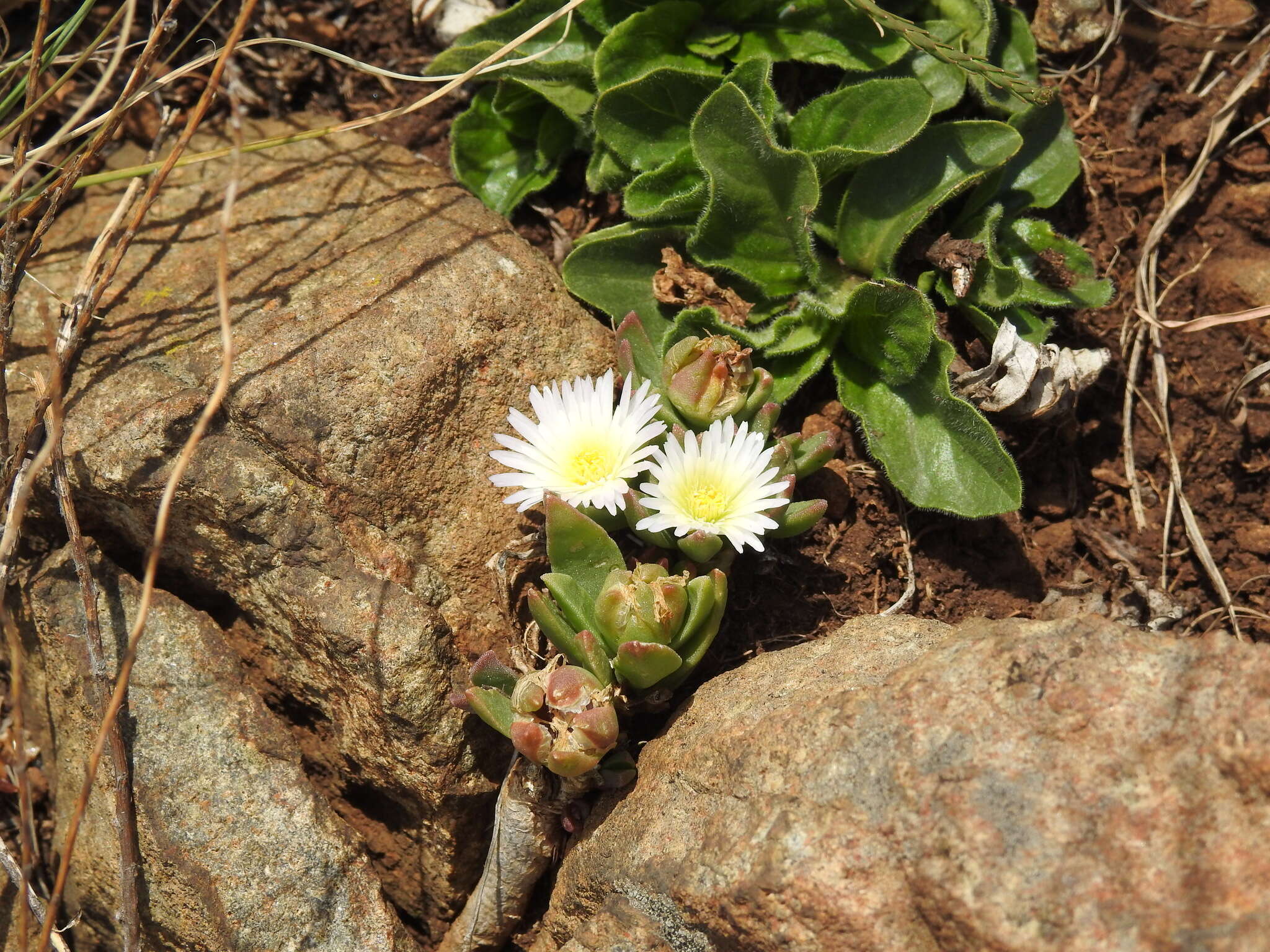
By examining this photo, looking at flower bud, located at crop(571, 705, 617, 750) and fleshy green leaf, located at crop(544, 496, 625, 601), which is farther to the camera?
fleshy green leaf, located at crop(544, 496, 625, 601)

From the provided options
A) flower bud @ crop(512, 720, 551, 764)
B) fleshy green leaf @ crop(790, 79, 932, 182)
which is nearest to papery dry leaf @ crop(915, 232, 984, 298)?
fleshy green leaf @ crop(790, 79, 932, 182)

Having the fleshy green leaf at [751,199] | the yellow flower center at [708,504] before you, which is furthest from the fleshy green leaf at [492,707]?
the fleshy green leaf at [751,199]

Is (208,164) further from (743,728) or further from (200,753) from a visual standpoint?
(743,728)

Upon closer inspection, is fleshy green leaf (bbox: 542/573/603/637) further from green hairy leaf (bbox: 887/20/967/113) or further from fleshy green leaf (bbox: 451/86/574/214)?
green hairy leaf (bbox: 887/20/967/113)

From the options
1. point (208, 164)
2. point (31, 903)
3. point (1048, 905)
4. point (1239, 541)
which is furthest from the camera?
point (208, 164)

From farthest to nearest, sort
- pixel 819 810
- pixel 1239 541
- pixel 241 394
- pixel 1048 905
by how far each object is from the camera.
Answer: pixel 1239 541 < pixel 241 394 < pixel 819 810 < pixel 1048 905

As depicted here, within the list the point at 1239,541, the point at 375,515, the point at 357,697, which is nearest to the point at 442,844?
the point at 357,697

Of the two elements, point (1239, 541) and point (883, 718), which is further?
point (1239, 541)

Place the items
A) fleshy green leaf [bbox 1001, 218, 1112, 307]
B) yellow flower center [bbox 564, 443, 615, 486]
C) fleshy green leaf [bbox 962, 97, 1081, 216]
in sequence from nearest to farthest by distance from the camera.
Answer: yellow flower center [bbox 564, 443, 615, 486] → fleshy green leaf [bbox 1001, 218, 1112, 307] → fleshy green leaf [bbox 962, 97, 1081, 216]
